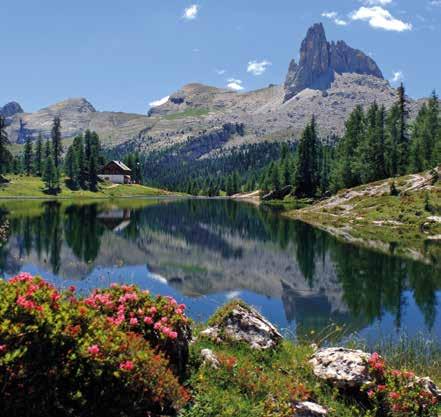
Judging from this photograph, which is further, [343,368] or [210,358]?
[343,368]

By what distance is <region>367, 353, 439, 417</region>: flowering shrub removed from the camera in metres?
11.6

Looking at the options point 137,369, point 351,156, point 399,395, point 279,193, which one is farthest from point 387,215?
point 279,193

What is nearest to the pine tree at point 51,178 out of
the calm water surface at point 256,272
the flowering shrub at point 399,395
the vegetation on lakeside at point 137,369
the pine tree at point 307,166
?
the pine tree at point 307,166

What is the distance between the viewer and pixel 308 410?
10906 millimetres

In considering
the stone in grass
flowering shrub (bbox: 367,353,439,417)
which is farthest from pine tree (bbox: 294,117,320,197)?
flowering shrub (bbox: 367,353,439,417)

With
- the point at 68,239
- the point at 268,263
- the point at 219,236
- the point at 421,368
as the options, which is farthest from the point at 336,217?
the point at 421,368

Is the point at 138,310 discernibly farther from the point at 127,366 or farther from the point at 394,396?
the point at 394,396

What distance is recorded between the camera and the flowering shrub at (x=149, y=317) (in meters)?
10.9

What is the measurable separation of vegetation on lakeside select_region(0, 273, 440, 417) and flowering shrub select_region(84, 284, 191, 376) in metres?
0.03

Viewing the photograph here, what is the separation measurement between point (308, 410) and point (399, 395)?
2.58 metres

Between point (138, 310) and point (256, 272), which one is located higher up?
point (138, 310)

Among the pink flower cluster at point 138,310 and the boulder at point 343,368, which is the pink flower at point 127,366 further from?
the boulder at point 343,368

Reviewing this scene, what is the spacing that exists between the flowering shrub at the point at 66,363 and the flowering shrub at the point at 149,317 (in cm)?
107

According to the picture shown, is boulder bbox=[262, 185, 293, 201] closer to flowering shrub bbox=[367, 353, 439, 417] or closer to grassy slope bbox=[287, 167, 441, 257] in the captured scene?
grassy slope bbox=[287, 167, 441, 257]
